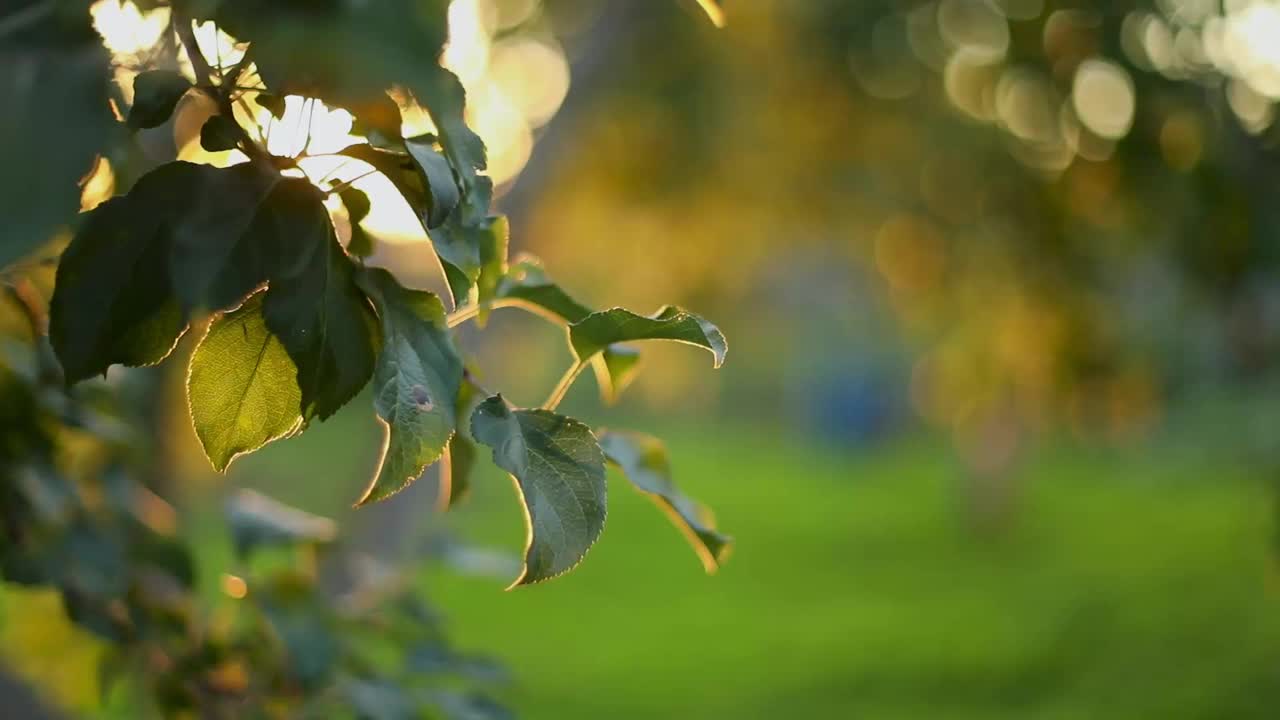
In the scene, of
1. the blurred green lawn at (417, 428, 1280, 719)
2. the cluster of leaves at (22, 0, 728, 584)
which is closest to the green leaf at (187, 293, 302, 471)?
the cluster of leaves at (22, 0, 728, 584)

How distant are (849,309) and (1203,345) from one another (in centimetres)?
1020

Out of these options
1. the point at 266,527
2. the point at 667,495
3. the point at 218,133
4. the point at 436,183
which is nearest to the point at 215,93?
the point at 218,133

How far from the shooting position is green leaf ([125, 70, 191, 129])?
0.54 m

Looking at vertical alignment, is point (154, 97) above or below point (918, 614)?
below

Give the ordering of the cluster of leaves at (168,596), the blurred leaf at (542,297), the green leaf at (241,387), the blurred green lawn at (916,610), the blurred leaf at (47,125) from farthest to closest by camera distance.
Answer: the blurred green lawn at (916,610) < the cluster of leaves at (168,596) < the blurred leaf at (542,297) < the green leaf at (241,387) < the blurred leaf at (47,125)

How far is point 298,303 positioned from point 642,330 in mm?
166

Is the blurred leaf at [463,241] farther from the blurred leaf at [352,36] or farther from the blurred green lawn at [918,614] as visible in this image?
the blurred green lawn at [918,614]

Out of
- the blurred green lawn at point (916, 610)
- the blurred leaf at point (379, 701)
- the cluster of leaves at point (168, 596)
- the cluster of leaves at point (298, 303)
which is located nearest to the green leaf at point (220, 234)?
the cluster of leaves at point (298, 303)

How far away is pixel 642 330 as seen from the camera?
2.02 ft

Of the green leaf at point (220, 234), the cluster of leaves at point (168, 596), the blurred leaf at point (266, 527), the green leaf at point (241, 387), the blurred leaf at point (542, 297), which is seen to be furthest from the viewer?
the blurred leaf at point (266, 527)

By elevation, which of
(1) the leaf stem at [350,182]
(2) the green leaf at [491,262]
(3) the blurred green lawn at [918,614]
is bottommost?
(1) the leaf stem at [350,182]

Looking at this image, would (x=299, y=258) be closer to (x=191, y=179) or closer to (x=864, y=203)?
(x=191, y=179)

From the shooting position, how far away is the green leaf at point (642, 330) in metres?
0.60

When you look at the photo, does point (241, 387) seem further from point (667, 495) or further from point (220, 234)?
point (667, 495)
